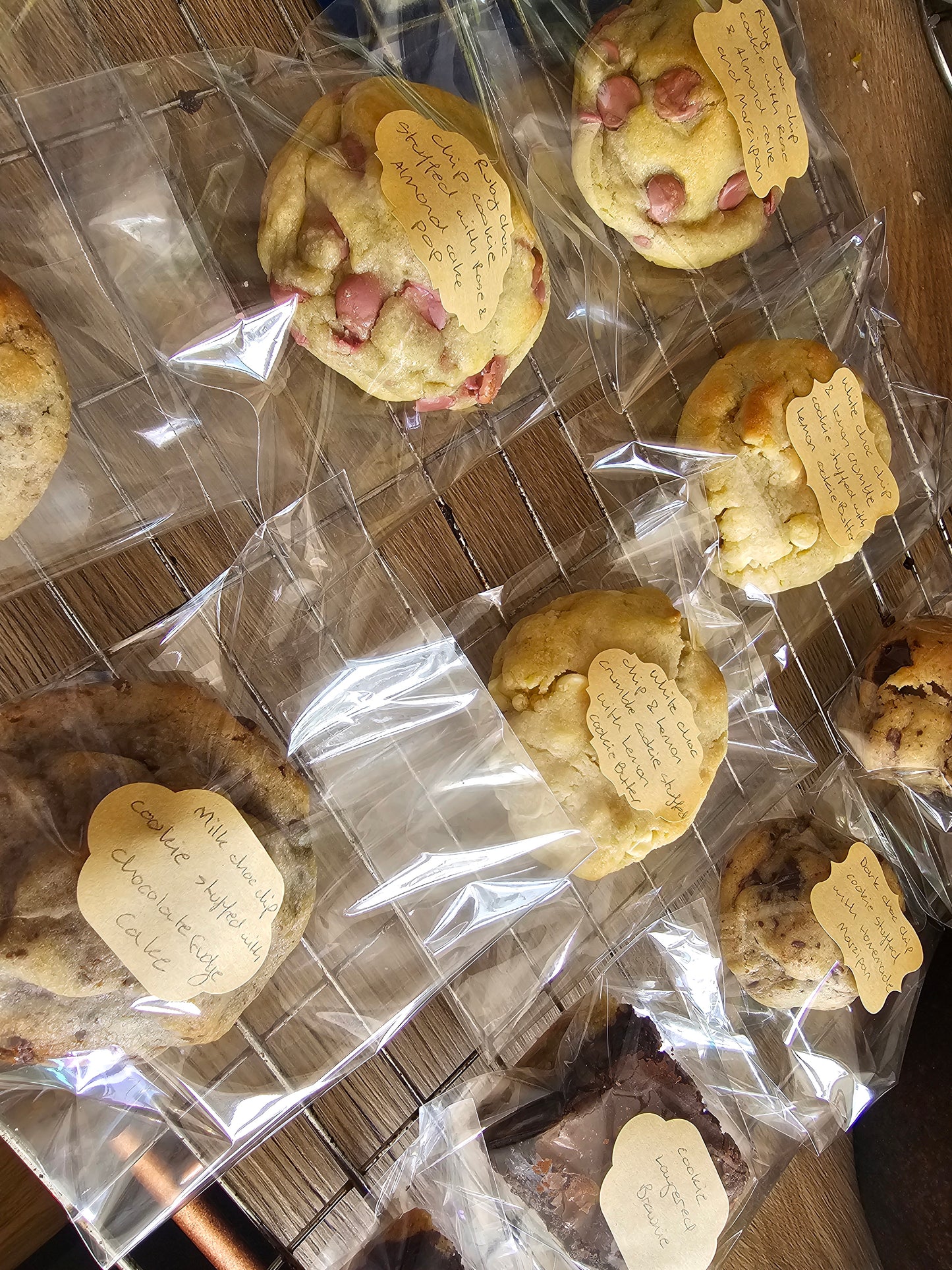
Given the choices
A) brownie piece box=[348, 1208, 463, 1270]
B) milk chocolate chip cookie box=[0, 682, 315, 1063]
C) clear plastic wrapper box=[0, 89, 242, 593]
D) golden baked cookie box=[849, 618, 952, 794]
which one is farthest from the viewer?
golden baked cookie box=[849, 618, 952, 794]

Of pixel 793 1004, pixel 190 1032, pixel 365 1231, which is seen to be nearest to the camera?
pixel 190 1032

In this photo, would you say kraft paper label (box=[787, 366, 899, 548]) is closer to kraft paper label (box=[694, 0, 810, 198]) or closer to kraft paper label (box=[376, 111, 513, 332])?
kraft paper label (box=[694, 0, 810, 198])

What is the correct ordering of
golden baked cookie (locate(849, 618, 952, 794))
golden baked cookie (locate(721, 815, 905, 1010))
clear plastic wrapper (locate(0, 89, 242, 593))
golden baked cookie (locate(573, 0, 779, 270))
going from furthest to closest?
golden baked cookie (locate(849, 618, 952, 794)), golden baked cookie (locate(721, 815, 905, 1010)), golden baked cookie (locate(573, 0, 779, 270)), clear plastic wrapper (locate(0, 89, 242, 593))

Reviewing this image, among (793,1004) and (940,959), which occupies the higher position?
(793,1004)

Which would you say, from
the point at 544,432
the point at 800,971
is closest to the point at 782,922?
the point at 800,971

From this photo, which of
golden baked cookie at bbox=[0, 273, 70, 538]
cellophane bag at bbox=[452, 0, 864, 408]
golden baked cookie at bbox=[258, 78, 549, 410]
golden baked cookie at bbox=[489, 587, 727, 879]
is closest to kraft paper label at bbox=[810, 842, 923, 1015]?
golden baked cookie at bbox=[489, 587, 727, 879]

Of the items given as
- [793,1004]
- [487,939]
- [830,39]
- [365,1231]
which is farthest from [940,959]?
[830,39]

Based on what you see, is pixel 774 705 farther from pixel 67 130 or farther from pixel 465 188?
pixel 67 130

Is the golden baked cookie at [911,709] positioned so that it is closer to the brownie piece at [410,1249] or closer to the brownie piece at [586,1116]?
the brownie piece at [586,1116]
